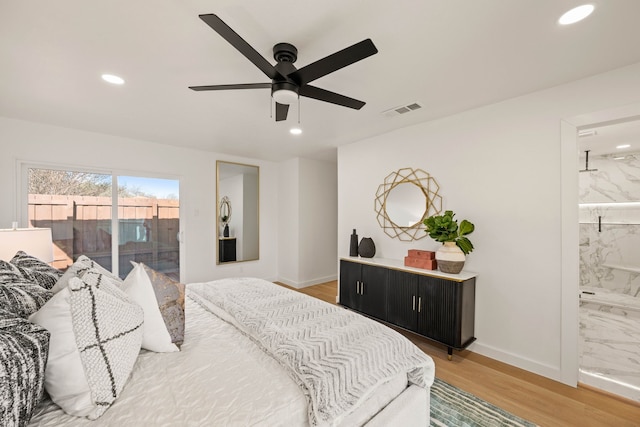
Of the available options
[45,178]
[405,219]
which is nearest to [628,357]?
[405,219]

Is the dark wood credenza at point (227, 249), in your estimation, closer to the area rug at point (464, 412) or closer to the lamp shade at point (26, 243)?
the lamp shade at point (26, 243)

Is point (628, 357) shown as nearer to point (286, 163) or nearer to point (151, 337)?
point (151, 337)

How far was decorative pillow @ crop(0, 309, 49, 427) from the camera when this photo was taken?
0.73m

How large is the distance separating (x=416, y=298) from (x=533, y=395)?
1.10m

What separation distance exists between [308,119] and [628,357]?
3.96 m

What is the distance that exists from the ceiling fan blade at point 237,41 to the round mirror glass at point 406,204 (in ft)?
7.31

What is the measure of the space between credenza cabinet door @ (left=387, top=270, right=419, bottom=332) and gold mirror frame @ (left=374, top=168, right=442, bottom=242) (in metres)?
0.60

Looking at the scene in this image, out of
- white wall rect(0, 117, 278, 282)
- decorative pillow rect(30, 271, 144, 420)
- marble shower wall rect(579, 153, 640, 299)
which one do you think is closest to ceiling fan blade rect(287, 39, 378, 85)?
decorative pillow rect(30, 271, 144, 420)

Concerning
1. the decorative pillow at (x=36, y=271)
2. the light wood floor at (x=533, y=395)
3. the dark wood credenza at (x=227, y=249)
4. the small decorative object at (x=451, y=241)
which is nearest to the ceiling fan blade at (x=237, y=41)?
the decorative pillow at (x=36, y=271)

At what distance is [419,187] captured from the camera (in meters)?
3.26

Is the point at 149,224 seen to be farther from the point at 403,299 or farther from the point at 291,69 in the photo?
the point at 403,299

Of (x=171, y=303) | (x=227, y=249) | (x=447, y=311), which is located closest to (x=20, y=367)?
(x=171, y=303)

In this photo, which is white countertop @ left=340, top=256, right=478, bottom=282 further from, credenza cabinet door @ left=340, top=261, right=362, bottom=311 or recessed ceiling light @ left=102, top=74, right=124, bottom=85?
recessed ceiling light @ left=102, top=74, right=124, bottom=85

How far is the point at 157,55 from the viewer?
73.7 inches
